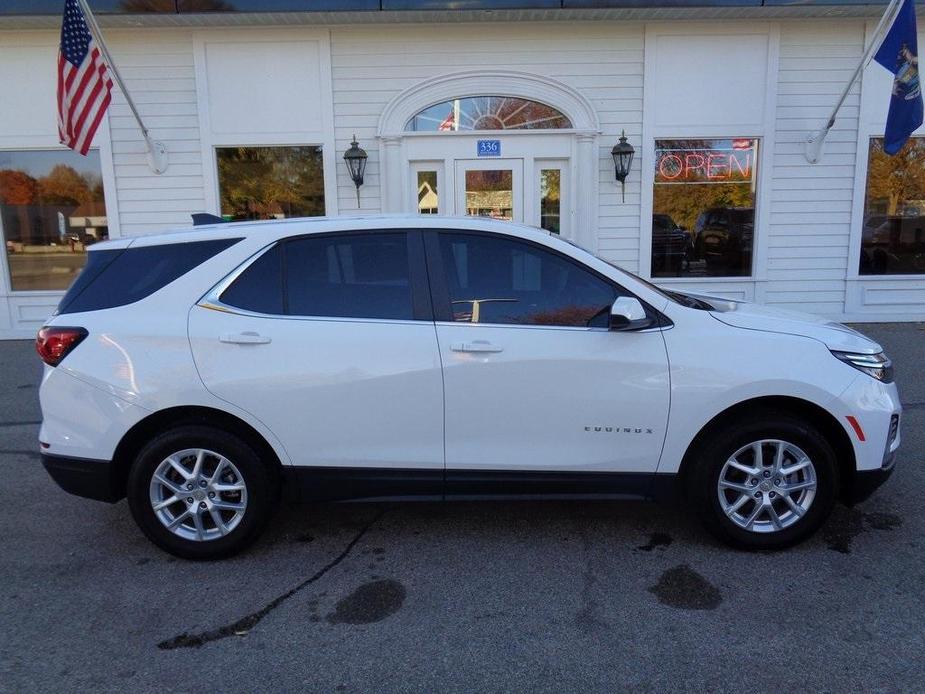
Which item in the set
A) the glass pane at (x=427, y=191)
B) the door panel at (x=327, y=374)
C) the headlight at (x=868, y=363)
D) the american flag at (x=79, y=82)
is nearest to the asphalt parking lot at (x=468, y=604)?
the door panel at (x=327, y=374)

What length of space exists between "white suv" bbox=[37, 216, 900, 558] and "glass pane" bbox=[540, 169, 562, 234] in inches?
250

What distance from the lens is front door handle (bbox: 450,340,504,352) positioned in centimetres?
330

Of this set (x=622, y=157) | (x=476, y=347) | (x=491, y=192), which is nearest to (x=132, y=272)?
(x=476, y=347)

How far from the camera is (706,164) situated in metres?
9.66

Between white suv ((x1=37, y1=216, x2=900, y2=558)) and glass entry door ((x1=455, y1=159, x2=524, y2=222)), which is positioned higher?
glass entry door ((x1=455, y1=159, x2=524, y2=222))

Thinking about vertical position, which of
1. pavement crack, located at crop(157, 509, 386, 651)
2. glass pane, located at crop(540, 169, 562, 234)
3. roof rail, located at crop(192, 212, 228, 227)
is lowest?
pavement crack, located at crop(157, 509, 386, 651)

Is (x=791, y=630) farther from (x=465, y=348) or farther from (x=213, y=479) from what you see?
(x=213, y=479)

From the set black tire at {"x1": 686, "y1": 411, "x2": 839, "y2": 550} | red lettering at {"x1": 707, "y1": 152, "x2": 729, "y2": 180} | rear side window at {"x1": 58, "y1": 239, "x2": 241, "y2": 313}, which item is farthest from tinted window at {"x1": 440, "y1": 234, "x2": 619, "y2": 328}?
red lettering at {"x1": 707, "y1": 152, "x2": 729, "y2": 180}

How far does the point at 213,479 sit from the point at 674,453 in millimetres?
2384

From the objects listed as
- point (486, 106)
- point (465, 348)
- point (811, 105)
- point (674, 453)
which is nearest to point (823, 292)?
point (811, 105)

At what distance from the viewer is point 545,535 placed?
375 centimetres

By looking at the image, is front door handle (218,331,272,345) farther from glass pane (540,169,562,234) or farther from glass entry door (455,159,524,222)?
glass pane (540,169,562,234)

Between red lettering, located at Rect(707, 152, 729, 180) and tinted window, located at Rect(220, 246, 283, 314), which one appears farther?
red lettering, located at Rect(707, 152, 729, 180)

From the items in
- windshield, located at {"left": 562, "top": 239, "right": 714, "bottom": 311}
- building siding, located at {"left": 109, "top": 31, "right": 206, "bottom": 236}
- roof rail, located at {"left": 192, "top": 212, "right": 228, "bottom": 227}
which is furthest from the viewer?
building siding, located at {"left": 109, "top": 31, "right": 206, "bottom": 236}
